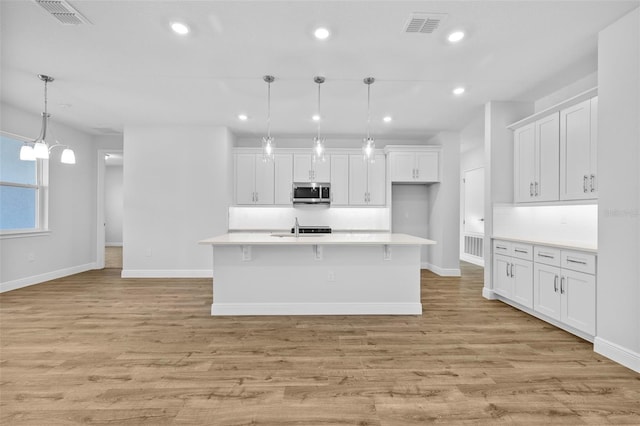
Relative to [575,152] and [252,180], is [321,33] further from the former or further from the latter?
[252,180]

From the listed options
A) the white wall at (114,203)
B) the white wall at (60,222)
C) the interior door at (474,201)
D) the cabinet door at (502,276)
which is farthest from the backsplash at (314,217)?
the white wall at (114,203)

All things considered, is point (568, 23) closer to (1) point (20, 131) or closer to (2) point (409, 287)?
(2) point (409, 287)

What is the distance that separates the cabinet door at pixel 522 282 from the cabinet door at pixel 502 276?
100 mm

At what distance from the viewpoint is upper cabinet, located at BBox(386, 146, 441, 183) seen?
21.6 ft

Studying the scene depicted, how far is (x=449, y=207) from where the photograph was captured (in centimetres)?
653

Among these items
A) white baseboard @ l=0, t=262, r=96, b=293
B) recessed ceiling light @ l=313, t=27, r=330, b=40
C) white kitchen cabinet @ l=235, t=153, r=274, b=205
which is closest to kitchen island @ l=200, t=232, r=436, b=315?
recessed ceiling light @ l=313, t=27, r=330, b=40

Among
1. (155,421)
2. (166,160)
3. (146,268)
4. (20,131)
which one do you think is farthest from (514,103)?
(20,131)

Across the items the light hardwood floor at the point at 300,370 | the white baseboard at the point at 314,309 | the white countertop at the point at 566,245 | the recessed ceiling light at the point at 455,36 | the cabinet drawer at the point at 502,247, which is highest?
the recessed ceiling light at the point at 455,36

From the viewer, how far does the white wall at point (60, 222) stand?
5.13m

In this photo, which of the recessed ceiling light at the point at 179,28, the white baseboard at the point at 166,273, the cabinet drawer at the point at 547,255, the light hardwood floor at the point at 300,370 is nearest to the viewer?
the light hardwood floor at the point at 300,370

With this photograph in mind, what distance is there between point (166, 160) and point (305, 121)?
2827mm

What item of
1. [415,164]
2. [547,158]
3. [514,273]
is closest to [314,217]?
[415,164]

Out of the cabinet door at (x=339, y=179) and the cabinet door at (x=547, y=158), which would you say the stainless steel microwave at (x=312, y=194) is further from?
the cabinet door at (x=547, y=158)

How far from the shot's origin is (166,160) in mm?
6137
